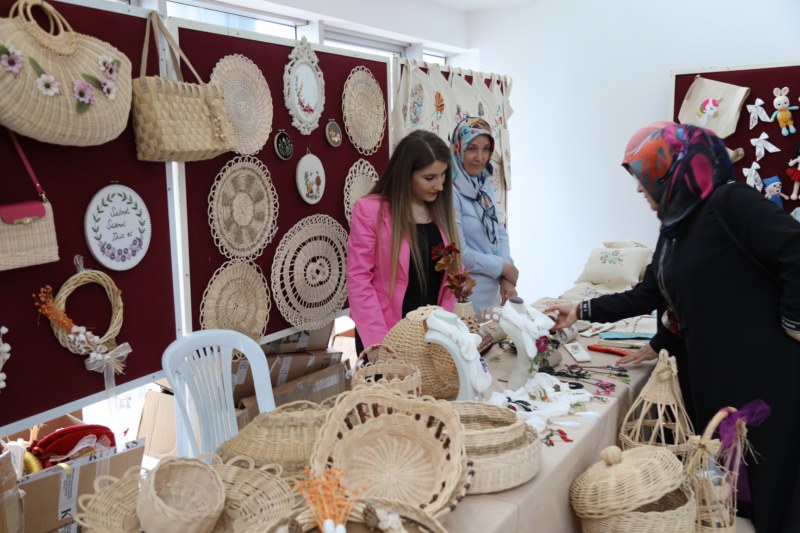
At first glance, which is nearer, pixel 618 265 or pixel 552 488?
pixel 552 488

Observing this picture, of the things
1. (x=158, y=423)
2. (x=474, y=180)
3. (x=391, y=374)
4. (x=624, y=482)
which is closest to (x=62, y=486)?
(x=158, y=423)

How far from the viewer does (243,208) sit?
8.39 feet

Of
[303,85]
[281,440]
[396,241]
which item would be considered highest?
[303,85]

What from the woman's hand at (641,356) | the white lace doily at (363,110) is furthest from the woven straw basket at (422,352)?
the white lace doily at (363,110)

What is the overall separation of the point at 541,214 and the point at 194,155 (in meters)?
4.28

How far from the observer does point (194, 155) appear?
7.14 feet

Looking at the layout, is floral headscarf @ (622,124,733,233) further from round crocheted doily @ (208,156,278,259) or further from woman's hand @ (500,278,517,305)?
round crocheted doily @ (208,156,278,259)

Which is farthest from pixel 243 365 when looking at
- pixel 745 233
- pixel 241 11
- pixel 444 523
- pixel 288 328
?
pixel 241 11

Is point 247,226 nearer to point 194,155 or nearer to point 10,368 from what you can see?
point 194,155

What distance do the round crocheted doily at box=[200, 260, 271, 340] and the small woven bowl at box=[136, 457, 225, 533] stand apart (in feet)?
4.16

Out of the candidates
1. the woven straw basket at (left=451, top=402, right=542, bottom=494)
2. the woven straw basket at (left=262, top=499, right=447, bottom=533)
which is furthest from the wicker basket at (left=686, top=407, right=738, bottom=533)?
the woven straw basket at (left=262, top=499, right=447, bottom=533)

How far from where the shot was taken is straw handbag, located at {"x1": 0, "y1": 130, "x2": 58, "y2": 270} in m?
1.71

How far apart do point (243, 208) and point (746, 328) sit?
1.80 metres

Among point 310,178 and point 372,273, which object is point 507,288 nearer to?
point 372,273
